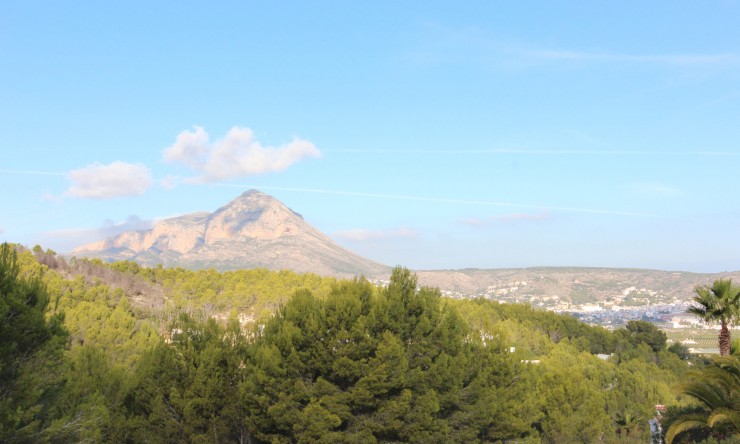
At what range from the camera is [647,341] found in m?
78.1

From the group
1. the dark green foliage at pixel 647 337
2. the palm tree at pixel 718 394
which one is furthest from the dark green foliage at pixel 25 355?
the dark green foliage at pixel 647 337

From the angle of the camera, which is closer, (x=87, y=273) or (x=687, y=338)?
(x=87, y=273)

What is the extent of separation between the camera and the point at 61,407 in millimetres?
16609

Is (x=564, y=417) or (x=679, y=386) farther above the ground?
(x=679, y=386)

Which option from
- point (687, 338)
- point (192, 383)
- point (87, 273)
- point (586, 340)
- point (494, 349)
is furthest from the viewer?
point (687, 338)

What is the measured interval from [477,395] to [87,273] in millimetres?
51083

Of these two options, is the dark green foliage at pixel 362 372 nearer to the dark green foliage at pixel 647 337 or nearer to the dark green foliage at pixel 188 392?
the dark green foliage at pixel 188 392

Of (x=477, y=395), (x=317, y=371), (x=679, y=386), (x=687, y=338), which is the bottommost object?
(x=687, y=338)

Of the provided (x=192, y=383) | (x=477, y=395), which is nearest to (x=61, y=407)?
(x=192, y=383)

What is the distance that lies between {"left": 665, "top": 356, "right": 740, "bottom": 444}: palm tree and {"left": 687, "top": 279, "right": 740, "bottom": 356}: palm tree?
6470 millimetres

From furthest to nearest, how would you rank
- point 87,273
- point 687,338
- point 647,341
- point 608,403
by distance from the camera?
point 687,338 → point 647,341 → point 87,273 → point 608,403

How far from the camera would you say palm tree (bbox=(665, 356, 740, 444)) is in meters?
15.3

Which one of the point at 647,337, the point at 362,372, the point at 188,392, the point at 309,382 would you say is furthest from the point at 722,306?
the point at 647,337

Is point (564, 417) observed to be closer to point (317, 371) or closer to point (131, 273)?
point (317, 371)
